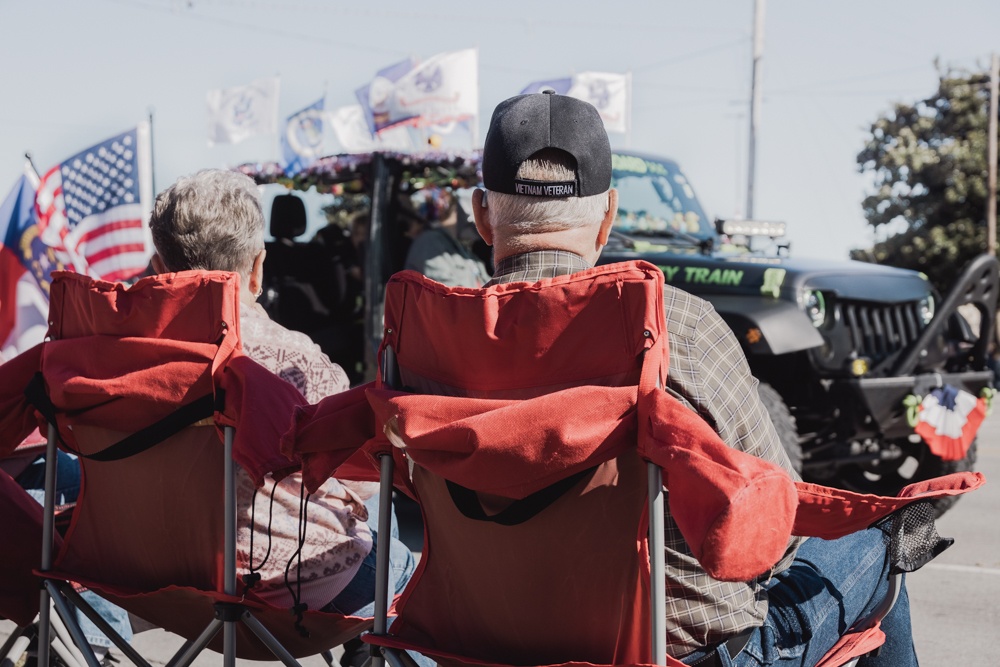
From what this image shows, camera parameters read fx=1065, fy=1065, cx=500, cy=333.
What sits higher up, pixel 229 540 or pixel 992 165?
pixel 992 165

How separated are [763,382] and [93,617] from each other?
4.08m

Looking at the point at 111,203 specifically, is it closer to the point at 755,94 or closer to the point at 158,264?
the point at 158,264

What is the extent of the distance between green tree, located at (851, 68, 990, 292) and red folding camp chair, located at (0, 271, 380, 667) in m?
27.3

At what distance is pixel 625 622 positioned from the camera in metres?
1.93

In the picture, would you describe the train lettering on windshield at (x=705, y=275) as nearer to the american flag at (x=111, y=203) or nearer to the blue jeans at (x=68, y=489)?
the american flag at (x=111, y=203)

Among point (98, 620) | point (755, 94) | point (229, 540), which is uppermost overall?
point (755, 94)

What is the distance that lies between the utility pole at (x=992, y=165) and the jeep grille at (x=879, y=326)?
21.5 meters

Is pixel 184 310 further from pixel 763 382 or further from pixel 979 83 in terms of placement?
pixel 979 83

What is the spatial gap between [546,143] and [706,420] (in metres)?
0.64

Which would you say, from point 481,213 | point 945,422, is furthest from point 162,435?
point 945,422

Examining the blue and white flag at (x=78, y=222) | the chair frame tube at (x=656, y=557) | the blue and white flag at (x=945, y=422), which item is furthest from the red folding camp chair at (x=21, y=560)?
the blue and white flag at (x=945, y=422)

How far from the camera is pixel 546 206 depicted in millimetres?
2172

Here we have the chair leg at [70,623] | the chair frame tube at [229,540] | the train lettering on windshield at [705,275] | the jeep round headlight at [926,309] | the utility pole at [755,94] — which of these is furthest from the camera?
the utility pole at [755,94]

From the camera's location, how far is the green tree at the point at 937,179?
90.2ft
